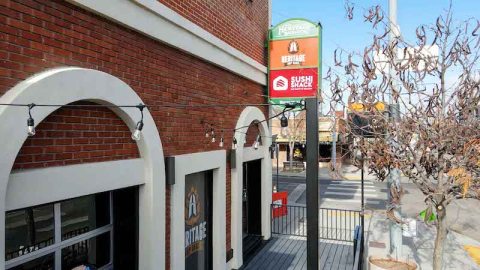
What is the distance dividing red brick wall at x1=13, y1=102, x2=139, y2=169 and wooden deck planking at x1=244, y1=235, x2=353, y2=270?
5103 mm

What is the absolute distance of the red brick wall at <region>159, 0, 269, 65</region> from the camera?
6344mm

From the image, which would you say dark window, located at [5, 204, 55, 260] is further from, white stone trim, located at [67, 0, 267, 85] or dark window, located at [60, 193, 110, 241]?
white stone trim, located at [67, 0, 267, 85]

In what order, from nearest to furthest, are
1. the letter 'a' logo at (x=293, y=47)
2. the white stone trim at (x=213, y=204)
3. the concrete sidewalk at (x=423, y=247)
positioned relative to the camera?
the white stone trim at (x=213, y=204) → the letter 'a' logo at (x=293, y=47) → the concrete sidewalk at (x=423, y=247)

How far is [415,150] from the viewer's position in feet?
21.3

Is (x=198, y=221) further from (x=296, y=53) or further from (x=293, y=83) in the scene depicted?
(x=296, y=53)

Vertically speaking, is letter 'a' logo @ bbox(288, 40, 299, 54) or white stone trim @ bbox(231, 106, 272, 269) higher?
letter 'a' logo @ bbox(288, 40, 299, 54)

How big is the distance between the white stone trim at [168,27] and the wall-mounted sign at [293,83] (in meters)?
2.00

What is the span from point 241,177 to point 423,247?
21.2 ft

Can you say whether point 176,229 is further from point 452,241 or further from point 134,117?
point 452,241

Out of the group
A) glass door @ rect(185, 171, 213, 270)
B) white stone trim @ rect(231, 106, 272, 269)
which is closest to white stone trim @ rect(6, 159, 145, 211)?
glass door @ rect(185, 171, 213, 270)

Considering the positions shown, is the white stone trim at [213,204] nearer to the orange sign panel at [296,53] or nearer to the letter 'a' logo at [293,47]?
the orange sign panel at [296,53]

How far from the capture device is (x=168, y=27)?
5.46m

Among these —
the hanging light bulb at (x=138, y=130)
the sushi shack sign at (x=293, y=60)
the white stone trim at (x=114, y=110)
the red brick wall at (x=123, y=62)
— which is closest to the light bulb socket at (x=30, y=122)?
the white stone trim at (x=114, y=110)

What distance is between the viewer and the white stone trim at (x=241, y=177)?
8141 millimetres
